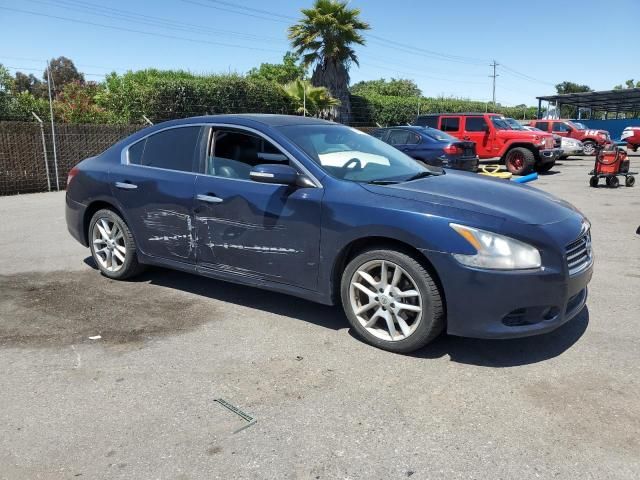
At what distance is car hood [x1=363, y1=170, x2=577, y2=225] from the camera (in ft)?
11.7

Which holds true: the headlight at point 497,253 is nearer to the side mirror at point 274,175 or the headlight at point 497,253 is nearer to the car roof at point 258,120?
the side mirror at point 274,175

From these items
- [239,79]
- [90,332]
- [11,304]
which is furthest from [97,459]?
[239,79]

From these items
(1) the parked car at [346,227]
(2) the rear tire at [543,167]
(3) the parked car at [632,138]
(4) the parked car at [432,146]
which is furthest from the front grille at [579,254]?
(3) the parked car at [632,138]

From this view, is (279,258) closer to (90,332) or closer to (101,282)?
(90,332)

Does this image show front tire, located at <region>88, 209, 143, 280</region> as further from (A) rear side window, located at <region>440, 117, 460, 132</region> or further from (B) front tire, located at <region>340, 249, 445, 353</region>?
(A) rear side window, located at <region>440, 117, 460, 132</region>

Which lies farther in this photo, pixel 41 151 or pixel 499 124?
pixel 499 124

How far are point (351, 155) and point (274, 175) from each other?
797 mm

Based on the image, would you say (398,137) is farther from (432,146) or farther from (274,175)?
(274,175)

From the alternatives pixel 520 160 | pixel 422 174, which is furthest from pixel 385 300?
pixel 520 160

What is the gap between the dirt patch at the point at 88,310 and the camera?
4.16 m

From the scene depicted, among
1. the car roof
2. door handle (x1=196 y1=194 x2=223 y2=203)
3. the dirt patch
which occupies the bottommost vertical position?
the dirt patch

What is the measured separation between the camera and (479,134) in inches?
680

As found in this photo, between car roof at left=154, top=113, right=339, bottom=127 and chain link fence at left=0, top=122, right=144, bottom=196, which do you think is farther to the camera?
chain link fence at left=0, top=122, right=144, bottom=196

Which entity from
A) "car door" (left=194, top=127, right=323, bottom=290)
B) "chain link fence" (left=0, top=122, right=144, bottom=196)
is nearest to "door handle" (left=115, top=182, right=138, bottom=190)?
"car door" (left=194, top=127, right=323, bottom=290)
